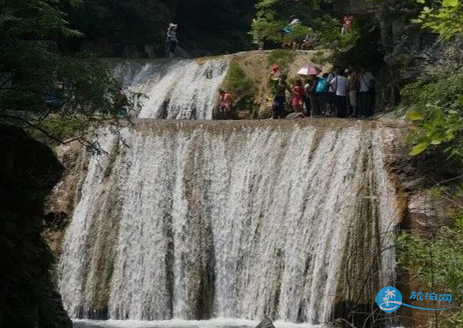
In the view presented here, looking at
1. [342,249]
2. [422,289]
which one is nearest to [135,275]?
[342,249]

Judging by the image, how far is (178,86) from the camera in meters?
26.0

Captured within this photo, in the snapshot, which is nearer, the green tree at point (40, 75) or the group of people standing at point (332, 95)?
the green tree at point (40, 75)

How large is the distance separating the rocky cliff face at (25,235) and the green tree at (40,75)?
1.36 ft

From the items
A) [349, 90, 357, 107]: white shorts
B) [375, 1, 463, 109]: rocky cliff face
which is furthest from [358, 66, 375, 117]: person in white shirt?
[375, 1, 463, 109]: rocky cliff face

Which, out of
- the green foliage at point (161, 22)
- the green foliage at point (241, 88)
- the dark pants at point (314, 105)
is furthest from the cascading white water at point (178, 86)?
the green foliage at point (161, 22)

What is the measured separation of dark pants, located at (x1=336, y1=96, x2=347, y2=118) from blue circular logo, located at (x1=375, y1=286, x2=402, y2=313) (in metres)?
6.57

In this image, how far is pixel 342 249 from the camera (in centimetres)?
1700

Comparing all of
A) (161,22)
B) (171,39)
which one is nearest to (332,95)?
(171,39)

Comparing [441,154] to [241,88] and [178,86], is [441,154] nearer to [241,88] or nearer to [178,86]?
[241,88]

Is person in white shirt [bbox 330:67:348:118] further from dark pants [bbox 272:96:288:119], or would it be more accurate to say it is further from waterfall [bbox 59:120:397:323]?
waterfall [bbox 59:120:397:323]

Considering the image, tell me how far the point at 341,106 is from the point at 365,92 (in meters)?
0.73

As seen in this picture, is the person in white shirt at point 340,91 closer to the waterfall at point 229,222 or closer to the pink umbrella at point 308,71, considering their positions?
the pink umbrella at point 308,71

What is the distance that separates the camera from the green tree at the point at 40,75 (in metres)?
11.9

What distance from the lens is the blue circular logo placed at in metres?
15.0
